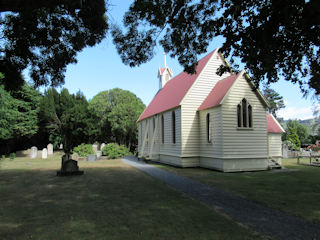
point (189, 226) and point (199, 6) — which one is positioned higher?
point (199, 6)

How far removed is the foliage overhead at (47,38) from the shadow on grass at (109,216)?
4.76m

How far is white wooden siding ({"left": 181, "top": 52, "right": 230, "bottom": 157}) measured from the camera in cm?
1980

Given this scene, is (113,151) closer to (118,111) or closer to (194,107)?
(118,111)

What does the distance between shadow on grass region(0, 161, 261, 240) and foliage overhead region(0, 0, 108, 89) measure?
4757 millimetres

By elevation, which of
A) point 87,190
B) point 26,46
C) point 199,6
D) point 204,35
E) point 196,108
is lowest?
point 87,190

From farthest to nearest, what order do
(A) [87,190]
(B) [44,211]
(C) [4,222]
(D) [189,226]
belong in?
(A) [87,190] → (B) [44,211] → (C) [4,222] → (D) [189,226]

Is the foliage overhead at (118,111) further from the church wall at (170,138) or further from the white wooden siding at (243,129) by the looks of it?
the white wooden siding at (243,129)

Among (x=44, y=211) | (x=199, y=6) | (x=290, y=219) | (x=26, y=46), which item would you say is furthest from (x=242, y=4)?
(x=44, y=211)

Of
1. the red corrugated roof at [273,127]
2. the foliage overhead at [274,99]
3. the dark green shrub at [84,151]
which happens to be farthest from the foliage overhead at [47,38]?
the foliage overhead at [274,99]

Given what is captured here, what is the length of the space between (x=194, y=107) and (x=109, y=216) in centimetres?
1437

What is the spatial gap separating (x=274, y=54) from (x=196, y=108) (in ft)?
40.6

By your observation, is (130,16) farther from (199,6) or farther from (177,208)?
(177,208)

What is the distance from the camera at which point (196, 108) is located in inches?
796

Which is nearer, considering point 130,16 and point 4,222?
point 4,222
